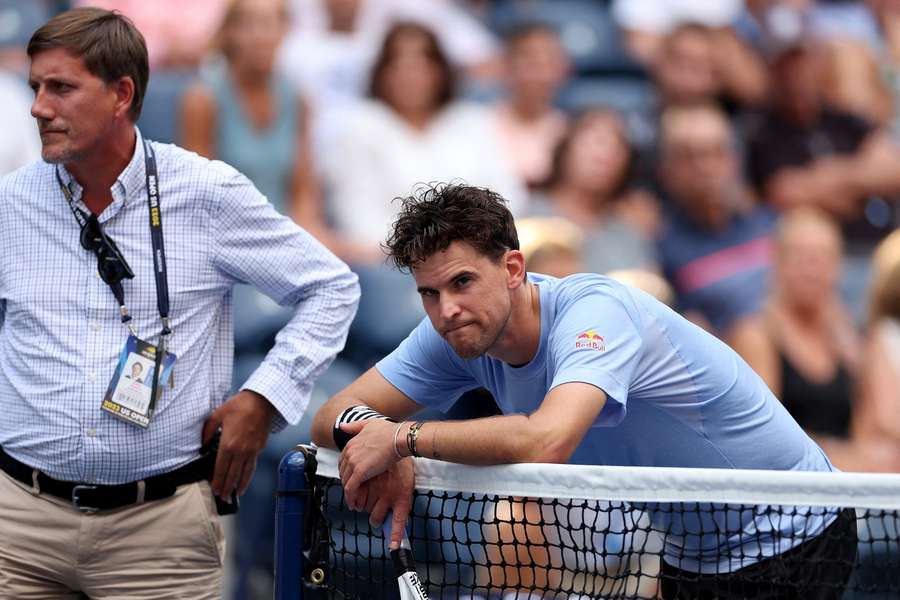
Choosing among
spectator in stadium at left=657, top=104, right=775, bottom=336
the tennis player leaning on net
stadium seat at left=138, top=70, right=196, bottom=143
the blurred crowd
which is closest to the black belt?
the tennis player leaning on net

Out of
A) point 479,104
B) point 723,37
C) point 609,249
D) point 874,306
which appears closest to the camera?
point 874,306

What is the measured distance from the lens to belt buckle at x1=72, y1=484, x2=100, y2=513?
3361 mm

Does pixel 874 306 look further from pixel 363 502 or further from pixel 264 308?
pixel 363 502

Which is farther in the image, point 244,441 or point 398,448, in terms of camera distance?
point 244,441

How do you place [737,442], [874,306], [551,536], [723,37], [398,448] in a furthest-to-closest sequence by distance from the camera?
[723,37], [874,306], [551,536], [737,442], [398,448]

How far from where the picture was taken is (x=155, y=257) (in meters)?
3.48

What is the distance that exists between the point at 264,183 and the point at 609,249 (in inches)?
81.8

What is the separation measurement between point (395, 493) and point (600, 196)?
5050mm

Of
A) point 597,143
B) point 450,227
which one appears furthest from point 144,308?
point 597,143

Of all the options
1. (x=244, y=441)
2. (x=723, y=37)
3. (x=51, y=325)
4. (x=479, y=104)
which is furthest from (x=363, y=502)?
(x=723, y=37)

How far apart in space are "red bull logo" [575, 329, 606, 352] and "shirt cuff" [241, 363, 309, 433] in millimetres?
900

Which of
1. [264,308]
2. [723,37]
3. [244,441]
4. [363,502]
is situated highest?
[723,37]

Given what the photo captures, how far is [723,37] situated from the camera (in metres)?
8.83

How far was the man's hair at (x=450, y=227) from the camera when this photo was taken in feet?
10.5
